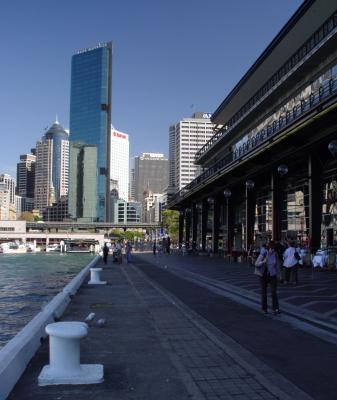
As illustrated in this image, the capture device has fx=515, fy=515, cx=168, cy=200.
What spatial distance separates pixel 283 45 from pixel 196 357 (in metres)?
36.6

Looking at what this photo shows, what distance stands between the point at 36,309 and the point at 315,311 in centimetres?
915

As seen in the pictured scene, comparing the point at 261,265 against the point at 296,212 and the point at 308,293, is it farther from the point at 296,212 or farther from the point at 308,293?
the point at 296,212

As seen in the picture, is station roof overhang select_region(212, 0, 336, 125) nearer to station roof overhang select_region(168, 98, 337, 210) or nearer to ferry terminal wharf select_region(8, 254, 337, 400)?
station roof overhang select_region(168, 98, 337, 210)

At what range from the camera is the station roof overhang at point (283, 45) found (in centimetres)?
3428

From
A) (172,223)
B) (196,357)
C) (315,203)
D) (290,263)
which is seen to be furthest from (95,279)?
(172,223)

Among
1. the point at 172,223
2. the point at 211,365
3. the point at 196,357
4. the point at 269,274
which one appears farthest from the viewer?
the point at 172,223

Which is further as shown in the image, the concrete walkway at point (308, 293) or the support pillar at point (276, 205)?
the support pillar at point (276, 205)

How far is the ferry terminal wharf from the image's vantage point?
6.32 metres

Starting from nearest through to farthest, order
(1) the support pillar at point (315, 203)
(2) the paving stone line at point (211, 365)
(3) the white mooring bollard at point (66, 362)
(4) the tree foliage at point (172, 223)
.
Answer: (2) the paving stone line at point (211, 365) → (3) the white mooring bollard at point (66, 362) → (1) the support pillar at point (315, 203) → (4) the tree foliage at point (172, 223)

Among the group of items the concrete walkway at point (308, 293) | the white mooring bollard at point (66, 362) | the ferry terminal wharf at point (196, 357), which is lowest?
the ferry terminal wharf at point (196, 357)

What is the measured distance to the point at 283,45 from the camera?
133 ft

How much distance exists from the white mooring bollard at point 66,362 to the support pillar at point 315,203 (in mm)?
24325

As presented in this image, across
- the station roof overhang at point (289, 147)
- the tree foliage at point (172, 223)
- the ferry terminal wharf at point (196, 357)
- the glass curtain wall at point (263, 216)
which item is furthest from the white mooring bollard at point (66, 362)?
the tree foliage at point (172, 223)

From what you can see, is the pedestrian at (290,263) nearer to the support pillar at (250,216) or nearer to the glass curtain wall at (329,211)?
the glass curtain wall at (329,211)
